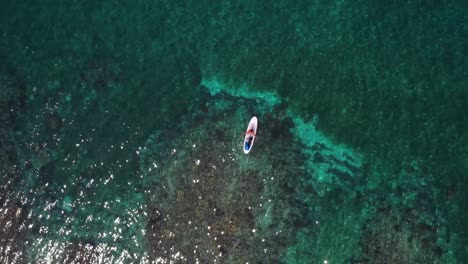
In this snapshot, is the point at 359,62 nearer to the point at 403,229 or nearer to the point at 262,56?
the point at 262,56

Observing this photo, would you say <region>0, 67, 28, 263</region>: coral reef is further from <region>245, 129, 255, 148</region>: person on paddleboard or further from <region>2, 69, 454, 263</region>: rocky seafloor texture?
<region>245, 129, 255, 148</region>: person on paddleboard

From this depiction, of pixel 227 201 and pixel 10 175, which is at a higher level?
pixel 10 175

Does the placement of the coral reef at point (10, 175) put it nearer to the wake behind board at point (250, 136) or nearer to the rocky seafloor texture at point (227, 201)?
the rocky seafloor texture at point (227, 201)

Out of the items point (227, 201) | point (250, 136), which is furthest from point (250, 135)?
point (227, 201)

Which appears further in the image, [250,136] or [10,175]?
[10,175]

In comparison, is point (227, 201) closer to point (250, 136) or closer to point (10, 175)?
point (250, 136)

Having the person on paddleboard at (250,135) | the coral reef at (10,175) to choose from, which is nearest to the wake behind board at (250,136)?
the person on paddleboard at (250,135)

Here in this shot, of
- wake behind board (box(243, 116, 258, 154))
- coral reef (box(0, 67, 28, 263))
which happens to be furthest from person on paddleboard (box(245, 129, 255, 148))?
coral reef (box(0, 67, 28, 263))

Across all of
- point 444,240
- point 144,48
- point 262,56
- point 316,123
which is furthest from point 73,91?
point 444,240
